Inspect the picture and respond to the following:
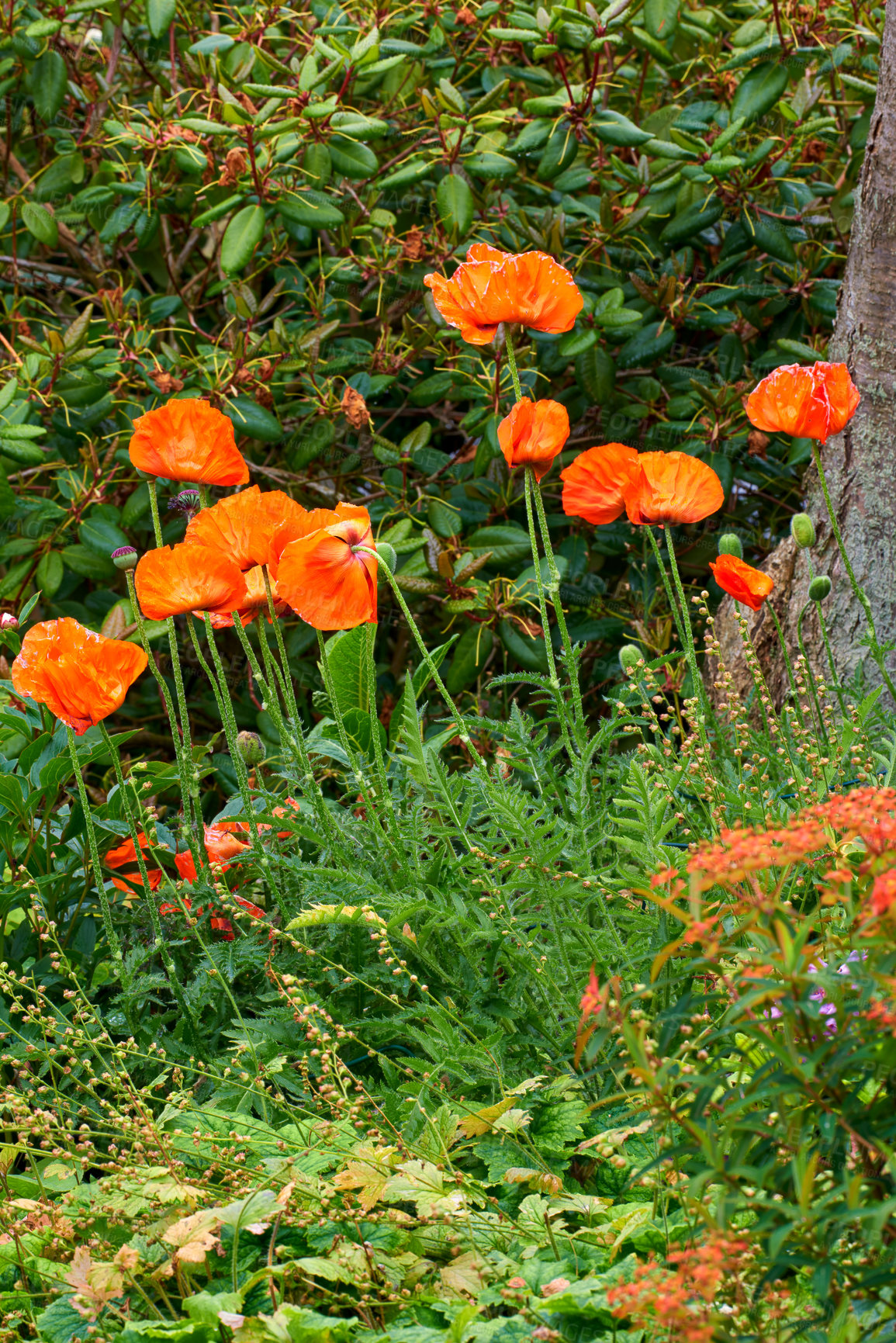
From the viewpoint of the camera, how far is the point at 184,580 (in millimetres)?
1397

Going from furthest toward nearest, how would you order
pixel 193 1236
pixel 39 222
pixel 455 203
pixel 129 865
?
pixel 39 222 < pixel 455 203 < pixel 129 865 < pixel 193 1236

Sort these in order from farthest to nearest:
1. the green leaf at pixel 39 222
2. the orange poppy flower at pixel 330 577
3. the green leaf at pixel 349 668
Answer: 1. the green leaf at pixel 39 222
2. the green leaf at pixel 349 668
3. the orange poppy flower at pixel 330 577

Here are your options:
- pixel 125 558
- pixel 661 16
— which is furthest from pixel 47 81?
pixel 125 558

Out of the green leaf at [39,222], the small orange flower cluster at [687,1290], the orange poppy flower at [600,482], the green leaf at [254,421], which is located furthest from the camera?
the green leaf at [39,222]

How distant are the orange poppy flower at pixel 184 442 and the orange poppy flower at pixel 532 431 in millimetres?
392

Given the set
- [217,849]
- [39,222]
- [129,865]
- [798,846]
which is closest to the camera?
[798,846]

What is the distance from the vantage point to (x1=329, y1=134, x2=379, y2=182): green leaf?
250 centimetres

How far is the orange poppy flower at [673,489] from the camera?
1.50 metres

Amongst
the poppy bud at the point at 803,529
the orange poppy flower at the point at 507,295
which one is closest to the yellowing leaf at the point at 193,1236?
the orange poppy flower at the point at 507,295

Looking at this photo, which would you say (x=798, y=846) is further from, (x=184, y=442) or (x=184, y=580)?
(x=184, y=442)

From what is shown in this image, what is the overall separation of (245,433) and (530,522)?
1240 millimetres

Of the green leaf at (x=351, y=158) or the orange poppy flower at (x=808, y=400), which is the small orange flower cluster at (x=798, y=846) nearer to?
the orange poppy flower at (x=808, y=400)

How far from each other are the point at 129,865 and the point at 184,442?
0.75 metres

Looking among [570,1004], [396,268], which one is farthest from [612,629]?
[570,1004]
